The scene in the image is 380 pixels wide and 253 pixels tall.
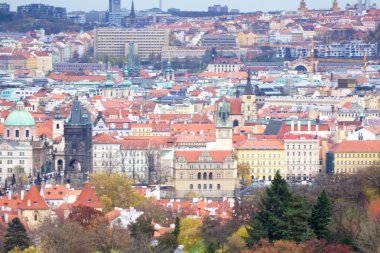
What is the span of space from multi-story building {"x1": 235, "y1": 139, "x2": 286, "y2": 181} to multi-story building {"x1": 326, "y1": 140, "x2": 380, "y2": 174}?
158 cm

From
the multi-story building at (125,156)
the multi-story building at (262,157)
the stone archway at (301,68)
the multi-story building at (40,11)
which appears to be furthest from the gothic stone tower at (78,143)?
the multi-story building at (40,11)

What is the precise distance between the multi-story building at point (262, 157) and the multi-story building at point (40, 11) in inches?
4180

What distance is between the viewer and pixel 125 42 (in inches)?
5699

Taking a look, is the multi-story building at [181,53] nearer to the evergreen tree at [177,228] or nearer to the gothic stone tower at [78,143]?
the gothic stone tower at [78,143]

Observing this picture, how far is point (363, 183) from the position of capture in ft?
155

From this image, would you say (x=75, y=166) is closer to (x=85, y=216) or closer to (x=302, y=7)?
(x=85, y=216)

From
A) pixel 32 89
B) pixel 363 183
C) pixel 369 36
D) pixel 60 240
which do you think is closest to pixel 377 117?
pixel 32 89

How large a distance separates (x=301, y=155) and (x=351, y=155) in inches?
85.1

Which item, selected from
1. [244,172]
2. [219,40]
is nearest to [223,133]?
[244,172]

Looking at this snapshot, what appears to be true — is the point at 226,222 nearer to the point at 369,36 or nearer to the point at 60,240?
the point at 60,240

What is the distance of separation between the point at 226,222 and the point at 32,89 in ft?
193

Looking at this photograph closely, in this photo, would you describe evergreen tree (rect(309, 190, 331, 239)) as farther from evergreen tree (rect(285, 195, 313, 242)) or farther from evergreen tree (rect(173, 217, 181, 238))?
evergreen tree (rect(173, 217, 181, 238))

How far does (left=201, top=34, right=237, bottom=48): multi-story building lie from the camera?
147 m

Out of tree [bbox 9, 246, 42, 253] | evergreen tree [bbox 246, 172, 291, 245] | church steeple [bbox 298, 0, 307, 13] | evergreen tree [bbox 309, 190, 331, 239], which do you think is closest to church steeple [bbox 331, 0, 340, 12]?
church steeple [bbox 298, 0, 307, 13]
